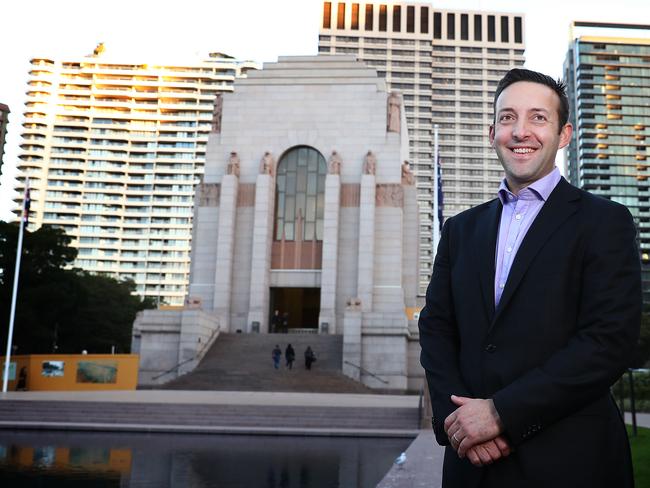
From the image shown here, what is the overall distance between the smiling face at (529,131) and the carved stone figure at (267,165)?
126 ft

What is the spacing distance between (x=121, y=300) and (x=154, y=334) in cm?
3812

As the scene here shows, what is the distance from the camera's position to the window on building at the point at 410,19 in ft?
347

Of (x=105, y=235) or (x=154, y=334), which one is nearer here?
(x=154, y=334)

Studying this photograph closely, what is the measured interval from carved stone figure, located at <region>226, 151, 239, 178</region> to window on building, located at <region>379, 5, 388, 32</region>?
234 ft

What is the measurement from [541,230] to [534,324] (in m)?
0.40

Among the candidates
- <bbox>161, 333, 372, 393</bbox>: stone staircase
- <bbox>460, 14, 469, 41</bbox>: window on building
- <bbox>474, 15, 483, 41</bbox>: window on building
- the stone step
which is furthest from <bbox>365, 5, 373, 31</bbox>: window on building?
the stone step

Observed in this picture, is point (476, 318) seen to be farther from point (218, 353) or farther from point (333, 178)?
point (333, 178)

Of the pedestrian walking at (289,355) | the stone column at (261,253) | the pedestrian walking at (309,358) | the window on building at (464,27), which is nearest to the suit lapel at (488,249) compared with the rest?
the pedestrian walking at (289,355)

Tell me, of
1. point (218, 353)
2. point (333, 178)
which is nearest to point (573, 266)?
point (218, 353)

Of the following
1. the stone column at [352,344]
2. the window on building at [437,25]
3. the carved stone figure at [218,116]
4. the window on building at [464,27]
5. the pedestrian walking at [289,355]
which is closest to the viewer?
the pedestrian walking at [289,355]

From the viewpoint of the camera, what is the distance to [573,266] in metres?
2.70

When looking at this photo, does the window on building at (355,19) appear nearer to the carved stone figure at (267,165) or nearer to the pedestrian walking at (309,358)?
the carved stone figure at (267,165)

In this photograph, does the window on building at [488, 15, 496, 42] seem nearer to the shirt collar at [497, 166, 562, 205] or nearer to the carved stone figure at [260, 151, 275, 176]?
the carved stone figure at [260, 151, 275, 176]

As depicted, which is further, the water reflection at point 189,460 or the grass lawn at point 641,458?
the water reflection at point 189,460
